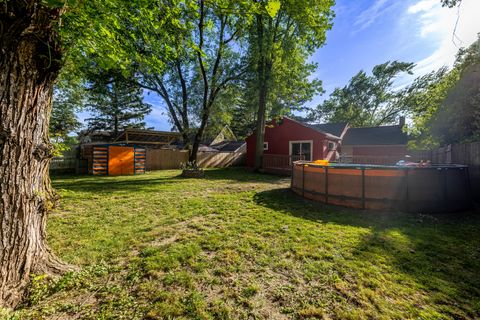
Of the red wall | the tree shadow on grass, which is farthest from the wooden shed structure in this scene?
the tree shadow on grass

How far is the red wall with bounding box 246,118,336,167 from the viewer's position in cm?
1445

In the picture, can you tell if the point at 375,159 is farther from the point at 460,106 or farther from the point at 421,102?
the point at 460,106

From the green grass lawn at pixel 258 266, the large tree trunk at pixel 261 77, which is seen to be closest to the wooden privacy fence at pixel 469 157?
Answer: the green grass lawn at pixel 258 266

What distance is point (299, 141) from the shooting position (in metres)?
15.4

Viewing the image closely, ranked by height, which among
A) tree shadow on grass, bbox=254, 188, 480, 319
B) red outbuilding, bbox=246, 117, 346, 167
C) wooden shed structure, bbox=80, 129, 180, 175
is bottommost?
tree shadow on grass, bbox=254, 188, 480, 319

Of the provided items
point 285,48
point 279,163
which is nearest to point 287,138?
point 279,163

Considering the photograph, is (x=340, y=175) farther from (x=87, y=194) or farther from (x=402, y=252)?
(x=87, y=194)

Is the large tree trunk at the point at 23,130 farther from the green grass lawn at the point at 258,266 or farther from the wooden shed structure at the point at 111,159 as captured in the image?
the wooden shed structure at the point at 111,159

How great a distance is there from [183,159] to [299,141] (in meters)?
10.0

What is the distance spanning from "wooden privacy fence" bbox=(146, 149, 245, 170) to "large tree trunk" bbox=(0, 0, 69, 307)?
45.5 feet

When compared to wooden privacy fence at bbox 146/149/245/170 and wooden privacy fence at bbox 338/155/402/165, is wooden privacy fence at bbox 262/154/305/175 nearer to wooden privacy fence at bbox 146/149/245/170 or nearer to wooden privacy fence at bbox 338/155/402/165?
wooden privacy fence at bbox 338/155/402/165

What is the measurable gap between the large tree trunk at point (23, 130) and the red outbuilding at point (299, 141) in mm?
12058

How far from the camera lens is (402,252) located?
296 cm

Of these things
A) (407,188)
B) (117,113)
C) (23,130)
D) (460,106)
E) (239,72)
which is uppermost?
(117,113)
